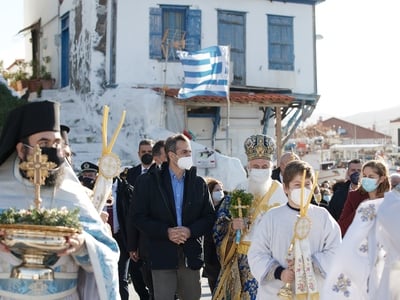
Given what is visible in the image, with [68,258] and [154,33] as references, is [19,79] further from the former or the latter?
[68,258]

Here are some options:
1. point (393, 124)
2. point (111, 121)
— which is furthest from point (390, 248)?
point (393, 124)

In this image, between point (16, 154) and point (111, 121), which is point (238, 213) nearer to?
point (16, 154)

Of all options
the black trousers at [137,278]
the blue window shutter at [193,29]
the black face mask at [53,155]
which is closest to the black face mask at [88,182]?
the black trousers at [137,278]

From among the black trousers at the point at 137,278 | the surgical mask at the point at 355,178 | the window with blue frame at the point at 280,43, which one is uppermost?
the window with blue frame at the point at 280,43

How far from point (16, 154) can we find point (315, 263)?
2520 millimetres

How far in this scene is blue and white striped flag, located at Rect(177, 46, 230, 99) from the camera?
20.6 meters

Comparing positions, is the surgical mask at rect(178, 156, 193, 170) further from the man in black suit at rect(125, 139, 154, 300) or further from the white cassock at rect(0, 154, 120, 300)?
the white cassock at rect(0, 154, 120, 300)

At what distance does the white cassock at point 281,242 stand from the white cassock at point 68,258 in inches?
67.6

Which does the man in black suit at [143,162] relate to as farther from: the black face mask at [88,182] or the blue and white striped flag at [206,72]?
the blue and white striped flag at [206,72]

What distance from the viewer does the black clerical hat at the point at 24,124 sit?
14.1 ft

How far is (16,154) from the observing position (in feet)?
14.4

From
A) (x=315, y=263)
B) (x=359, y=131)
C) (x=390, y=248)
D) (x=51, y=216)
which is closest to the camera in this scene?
(x=51, y=216)

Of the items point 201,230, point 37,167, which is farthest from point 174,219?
point 37,167

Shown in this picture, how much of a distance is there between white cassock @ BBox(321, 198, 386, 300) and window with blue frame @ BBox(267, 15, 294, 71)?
2009 centimetres
